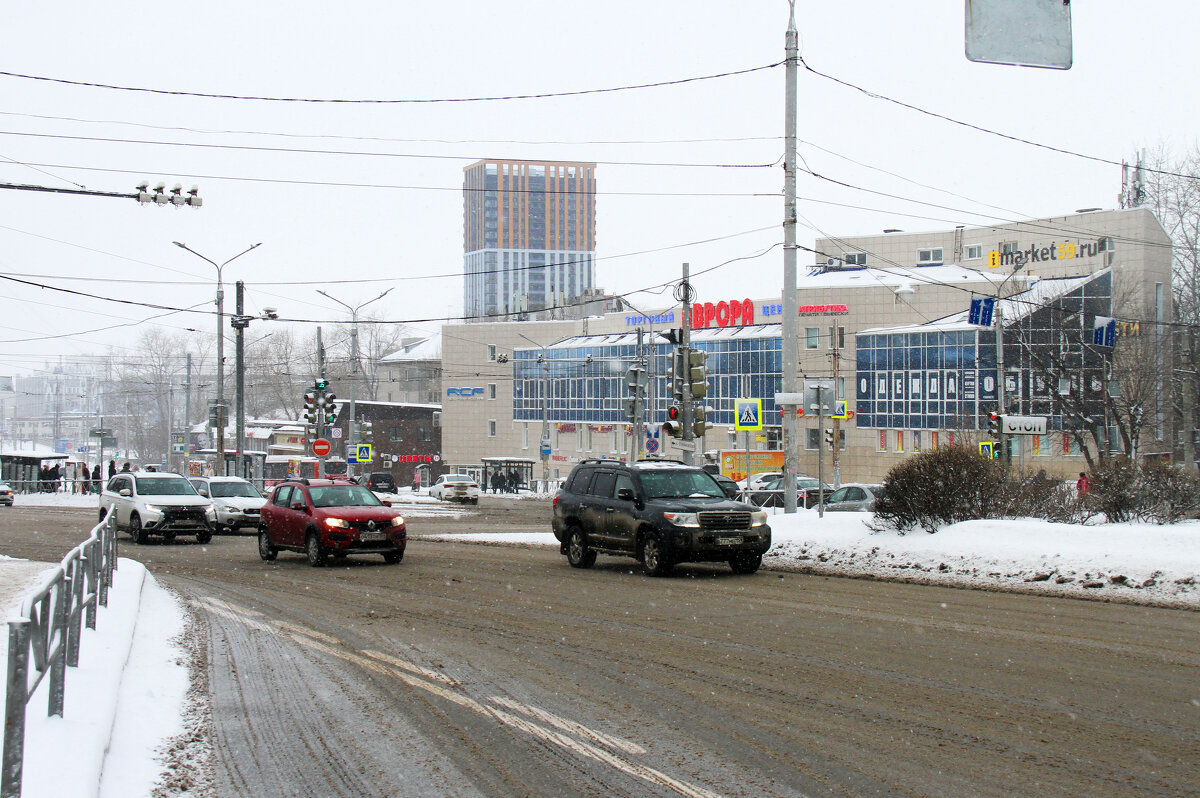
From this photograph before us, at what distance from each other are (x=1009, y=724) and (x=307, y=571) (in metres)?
14.1

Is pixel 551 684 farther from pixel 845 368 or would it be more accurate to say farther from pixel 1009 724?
pixel 845 368

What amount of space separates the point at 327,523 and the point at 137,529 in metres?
9.79

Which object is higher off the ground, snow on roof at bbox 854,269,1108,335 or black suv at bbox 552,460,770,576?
snow on roof at bbox 854,269,1108,335

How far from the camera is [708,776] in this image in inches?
238

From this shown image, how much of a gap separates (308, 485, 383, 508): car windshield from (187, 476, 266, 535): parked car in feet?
32.9

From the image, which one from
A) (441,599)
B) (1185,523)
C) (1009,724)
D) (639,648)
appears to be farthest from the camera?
(1185,523)

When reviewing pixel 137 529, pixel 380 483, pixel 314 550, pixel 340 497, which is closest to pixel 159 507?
pixel 137 529

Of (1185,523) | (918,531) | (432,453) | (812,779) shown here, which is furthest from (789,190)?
(432,453)

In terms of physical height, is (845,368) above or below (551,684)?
above

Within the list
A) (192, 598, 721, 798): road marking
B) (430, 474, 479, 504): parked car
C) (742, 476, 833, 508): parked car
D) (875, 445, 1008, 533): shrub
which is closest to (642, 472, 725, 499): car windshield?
(875, 445, 1008, 533): shrub

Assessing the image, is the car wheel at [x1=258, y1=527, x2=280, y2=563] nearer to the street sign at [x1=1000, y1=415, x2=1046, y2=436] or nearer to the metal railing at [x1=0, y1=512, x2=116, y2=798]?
the metal railing at [x1=0, y1=512, x2=116, y2=798]

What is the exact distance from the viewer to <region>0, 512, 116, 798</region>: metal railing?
15.2ft

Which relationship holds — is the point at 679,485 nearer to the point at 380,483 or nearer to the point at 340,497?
the point at 340,497

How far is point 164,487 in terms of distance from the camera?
91.7ft
